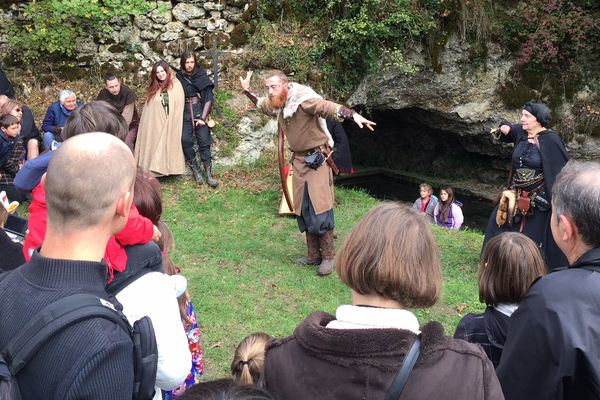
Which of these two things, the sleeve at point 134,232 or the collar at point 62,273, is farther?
the sleeve at point 134,232

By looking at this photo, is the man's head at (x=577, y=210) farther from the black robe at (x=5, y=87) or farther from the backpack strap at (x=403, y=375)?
the black robe at (x=5, y=87)

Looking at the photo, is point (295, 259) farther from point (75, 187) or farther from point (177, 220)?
point (75, 187)

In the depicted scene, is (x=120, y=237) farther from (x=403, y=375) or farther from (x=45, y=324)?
(x=403, y=375)

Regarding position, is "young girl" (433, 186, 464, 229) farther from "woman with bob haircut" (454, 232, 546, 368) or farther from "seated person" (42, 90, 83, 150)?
"woman with bob haircut" (454, 232, 546, 368)

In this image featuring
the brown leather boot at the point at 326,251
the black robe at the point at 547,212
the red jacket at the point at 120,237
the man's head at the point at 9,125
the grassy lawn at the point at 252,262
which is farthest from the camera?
the man's head at the point at 9,125

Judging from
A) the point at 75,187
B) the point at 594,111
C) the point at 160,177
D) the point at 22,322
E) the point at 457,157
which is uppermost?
the point at 75,187

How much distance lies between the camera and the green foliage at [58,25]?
28.2 ft

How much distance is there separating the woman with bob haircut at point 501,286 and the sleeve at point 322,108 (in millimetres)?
2570

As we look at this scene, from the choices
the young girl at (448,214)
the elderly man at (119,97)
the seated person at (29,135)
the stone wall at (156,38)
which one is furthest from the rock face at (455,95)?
Answer: the seated person at (29,135)

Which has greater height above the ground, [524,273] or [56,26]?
[56,26]

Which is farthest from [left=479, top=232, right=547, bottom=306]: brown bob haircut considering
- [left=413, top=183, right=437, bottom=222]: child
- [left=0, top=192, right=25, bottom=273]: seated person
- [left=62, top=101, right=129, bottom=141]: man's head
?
[left=413, top=183, right=437, bottom=222]: child

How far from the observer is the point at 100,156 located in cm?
174

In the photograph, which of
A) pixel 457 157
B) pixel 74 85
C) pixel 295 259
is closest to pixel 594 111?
pixel 457 157

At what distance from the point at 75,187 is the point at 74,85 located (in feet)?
27.2
